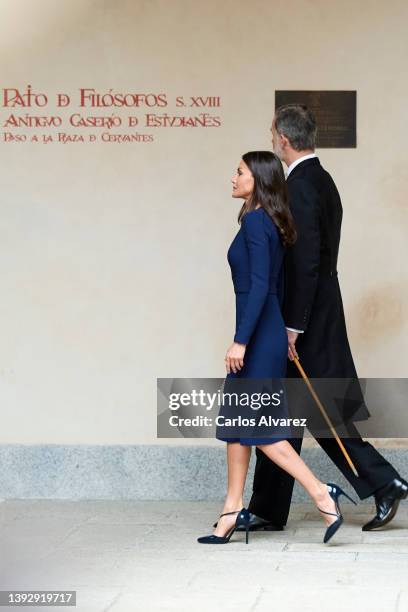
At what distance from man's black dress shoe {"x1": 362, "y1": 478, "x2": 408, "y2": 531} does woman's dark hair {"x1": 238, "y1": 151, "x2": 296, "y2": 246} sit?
1237 mm

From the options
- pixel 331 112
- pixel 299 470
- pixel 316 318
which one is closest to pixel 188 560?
pixel 299 470

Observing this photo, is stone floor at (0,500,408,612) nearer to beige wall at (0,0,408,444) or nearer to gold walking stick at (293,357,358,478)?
gold walking stick at (293,357,358,478)

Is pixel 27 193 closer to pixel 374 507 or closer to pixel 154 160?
pixel 154 160

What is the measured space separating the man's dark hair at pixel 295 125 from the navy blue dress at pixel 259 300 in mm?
505

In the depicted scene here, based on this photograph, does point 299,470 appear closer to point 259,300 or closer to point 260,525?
point 260,525

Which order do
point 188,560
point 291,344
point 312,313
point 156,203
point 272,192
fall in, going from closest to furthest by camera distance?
point 188,560 < point 272,192 < point 291,344 < point 312,313 < point 156,203

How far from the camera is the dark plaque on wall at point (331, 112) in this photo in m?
7.27

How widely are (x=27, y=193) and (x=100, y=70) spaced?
0.75m

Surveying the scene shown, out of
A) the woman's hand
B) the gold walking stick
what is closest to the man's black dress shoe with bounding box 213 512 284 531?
the gold walking stick

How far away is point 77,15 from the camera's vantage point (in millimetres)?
7371

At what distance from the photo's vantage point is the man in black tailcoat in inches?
252

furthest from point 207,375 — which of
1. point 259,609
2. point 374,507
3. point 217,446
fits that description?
point 259,609

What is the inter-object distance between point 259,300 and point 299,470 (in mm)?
761

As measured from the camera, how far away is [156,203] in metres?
7.37
